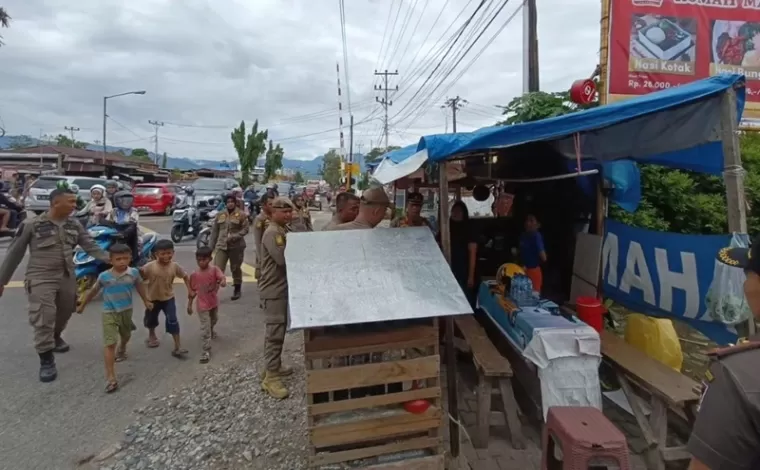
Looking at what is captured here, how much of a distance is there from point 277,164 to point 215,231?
4122cm

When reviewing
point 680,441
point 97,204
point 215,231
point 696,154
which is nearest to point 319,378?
point 680,441

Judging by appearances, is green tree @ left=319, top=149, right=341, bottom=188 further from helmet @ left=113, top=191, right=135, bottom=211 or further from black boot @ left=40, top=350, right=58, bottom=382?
black boot @ left=40, top=350, right=58, bottom=382

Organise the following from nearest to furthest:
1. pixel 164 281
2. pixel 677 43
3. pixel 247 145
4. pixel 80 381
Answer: pixel 80 381, pixel 164 281, pixel 677 43, pixel 247 145

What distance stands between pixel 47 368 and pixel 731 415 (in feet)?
15.6

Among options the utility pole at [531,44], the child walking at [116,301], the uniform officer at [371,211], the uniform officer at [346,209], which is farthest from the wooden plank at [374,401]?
the utility pole at [531,44]

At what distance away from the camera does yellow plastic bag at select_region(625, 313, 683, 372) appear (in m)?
3.47

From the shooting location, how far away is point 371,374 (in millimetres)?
2447

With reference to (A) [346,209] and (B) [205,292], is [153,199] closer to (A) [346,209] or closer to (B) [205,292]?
(A) [346,209]

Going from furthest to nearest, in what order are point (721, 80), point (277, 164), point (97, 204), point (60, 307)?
1. point (277, 164)
2. point (97, 204)
3. point (60, 307)
4. point (721, 80)

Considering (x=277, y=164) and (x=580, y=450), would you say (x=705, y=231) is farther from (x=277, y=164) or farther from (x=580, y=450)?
(x=277, y=164)

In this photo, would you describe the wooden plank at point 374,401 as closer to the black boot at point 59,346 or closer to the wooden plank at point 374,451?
the wooden plank at point 374,451

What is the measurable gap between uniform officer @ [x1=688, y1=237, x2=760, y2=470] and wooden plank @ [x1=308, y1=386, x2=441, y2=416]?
156cm

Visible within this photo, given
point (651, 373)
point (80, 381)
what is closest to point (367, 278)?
point (651, 373)

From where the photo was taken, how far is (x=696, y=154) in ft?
11.9
